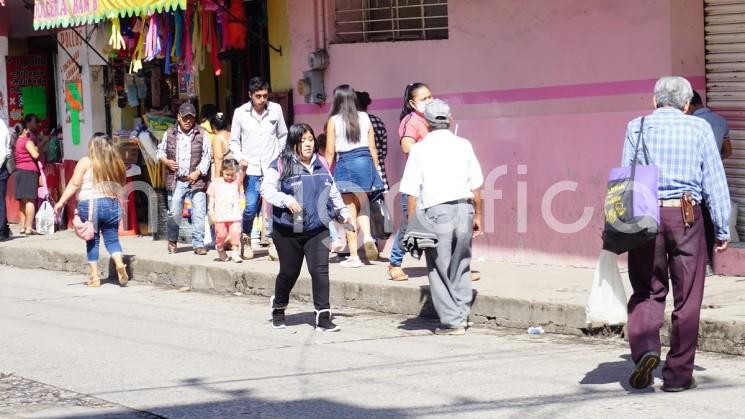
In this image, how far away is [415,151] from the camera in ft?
31.1

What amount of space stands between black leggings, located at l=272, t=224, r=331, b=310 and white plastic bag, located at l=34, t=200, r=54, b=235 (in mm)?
8853

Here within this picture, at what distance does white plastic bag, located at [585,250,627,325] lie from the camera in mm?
7371

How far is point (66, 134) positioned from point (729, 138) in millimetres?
11342

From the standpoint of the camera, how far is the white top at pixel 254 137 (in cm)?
1296

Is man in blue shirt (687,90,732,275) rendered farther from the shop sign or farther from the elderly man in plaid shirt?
the shop sign

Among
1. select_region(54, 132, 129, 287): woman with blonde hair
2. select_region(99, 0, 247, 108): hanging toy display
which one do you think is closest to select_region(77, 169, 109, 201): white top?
select_region(54, 132, 129, 287): woman with blonde hair

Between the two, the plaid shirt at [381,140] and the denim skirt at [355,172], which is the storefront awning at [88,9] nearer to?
the plaid shirt at [381,140]

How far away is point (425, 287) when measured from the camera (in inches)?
415

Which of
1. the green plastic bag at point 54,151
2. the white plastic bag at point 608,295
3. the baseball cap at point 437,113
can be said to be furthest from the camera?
the green plastic bag at point 54,151

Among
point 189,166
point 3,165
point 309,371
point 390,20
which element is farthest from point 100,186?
point 309,371

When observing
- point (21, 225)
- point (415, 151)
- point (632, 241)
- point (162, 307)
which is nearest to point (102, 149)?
point (162, 307)

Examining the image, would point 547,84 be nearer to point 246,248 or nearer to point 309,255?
point 309,255

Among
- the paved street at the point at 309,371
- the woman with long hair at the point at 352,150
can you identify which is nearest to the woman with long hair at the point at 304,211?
the paved street at the point at 309,371

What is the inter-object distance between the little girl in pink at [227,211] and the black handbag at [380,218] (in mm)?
1567
